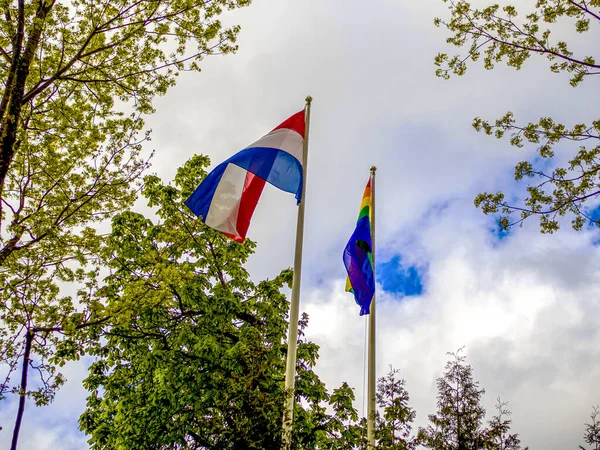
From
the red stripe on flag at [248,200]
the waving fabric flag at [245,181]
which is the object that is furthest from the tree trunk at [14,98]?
the red stripe on flag at [248,200]

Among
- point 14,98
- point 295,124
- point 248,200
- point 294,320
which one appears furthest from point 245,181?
point 14,98

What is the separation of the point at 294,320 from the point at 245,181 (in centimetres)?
374

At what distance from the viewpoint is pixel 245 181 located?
42.5ft

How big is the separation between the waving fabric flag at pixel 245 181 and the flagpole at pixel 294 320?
29 cm

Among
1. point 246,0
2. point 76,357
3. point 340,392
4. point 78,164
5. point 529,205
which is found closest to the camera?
point 529,205

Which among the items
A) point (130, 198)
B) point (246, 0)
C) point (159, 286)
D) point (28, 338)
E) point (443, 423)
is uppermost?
point (246, 0)

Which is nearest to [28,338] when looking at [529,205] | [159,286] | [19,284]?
[19,284]

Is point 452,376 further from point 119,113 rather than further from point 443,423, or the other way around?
point 119,113

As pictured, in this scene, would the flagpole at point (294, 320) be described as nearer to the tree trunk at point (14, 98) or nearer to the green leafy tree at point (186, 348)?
the green leafy tree at point (186, 348)

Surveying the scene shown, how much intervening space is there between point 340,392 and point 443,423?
4687mm

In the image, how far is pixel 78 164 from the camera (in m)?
11.1

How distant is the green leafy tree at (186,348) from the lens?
573 inches

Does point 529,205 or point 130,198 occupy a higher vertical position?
point 130,198

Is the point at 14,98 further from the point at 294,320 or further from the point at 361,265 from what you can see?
the point at 361,265
